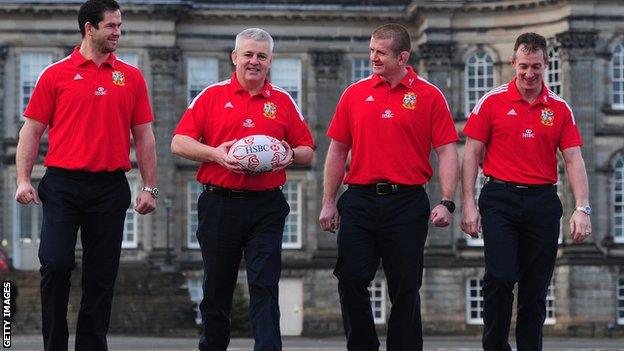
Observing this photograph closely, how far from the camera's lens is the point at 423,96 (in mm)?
16109

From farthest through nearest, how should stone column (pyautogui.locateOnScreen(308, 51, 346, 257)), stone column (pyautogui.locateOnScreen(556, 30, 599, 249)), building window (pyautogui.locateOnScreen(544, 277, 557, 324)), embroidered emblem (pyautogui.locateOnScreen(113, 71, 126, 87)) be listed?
stone column (pyautogui.locateOnScreen(308, 51, 346, 257)) → building window (pyautogui.locateOnScreen(544, 277, 557, 324)) → stone column (pyautogui.locateOnScreen(556, 30, 599, 249)) → embroidered emblem (pyautogui.locateOnScreen(113, 71, 126, 87))

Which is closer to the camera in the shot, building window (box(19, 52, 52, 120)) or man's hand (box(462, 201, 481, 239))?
man's hand (box(462, 201, 481, 239))

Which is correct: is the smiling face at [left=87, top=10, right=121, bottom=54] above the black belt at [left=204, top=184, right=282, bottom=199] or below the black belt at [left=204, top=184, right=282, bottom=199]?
above

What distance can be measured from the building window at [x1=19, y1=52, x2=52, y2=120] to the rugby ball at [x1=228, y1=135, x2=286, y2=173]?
40521 millimetres

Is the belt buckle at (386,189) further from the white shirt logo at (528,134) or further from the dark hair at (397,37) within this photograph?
the white shirt logo at (528,134)

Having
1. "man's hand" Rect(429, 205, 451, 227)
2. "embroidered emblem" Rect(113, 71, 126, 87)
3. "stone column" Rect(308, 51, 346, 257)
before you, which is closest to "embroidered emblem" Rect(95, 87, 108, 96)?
"embroidered emblem" Rect(113, 71, 126, 87)

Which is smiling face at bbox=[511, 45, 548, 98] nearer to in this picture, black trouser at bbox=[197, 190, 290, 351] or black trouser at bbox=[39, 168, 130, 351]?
black trouser at bbox=[197, 190, 290, 351]

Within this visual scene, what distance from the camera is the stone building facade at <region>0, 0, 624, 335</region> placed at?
5353 centimetres

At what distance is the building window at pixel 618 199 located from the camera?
5422 centimetres

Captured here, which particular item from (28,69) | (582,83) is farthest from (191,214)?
(582,83)

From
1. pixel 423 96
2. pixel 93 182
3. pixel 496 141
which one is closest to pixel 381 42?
pixel 423 96

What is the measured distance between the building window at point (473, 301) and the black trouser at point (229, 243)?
39956mm

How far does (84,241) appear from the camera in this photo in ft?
51.2

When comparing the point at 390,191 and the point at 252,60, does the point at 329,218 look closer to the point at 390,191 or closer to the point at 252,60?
the point at 390,191
